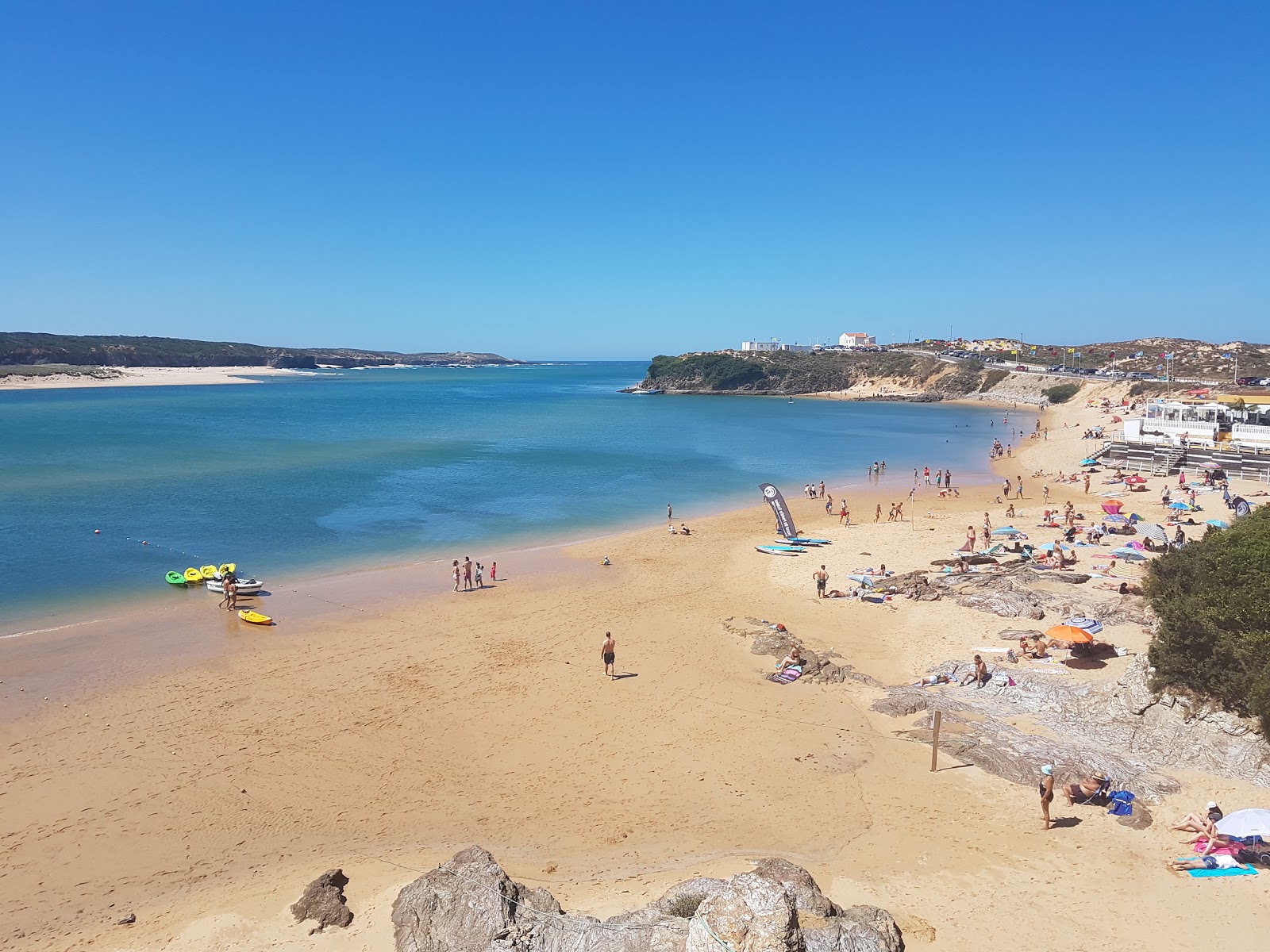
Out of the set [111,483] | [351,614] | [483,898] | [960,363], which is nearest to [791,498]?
[351,614]

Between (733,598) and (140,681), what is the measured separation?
576 inches

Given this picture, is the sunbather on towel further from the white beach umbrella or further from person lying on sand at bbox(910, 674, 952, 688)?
person lying on sand at bbox(910, 674, 952, 688)

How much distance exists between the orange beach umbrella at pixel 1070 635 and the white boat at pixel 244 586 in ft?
67.8

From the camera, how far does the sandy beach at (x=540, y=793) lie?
8922 millimetres

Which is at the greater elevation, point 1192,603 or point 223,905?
point 1192,603

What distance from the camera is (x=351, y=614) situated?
20562 mm

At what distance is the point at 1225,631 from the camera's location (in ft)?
39.0

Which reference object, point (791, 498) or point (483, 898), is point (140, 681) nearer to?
point (483, 898)

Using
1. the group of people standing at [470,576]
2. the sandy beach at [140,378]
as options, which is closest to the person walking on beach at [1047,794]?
the group of people standing at [470,576]

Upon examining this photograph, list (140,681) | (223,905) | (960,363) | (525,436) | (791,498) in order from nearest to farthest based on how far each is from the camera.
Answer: (223,905), (140,681), (791,498), (525,436), (960,363)

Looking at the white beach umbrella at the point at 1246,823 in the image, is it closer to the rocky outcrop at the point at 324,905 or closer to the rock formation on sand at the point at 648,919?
the rock formation on sand at the point at 648,919

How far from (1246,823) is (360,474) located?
43595mm

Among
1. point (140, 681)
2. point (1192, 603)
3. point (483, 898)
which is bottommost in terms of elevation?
point (140, 681)

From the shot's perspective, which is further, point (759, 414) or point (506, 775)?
point (759, 414)
